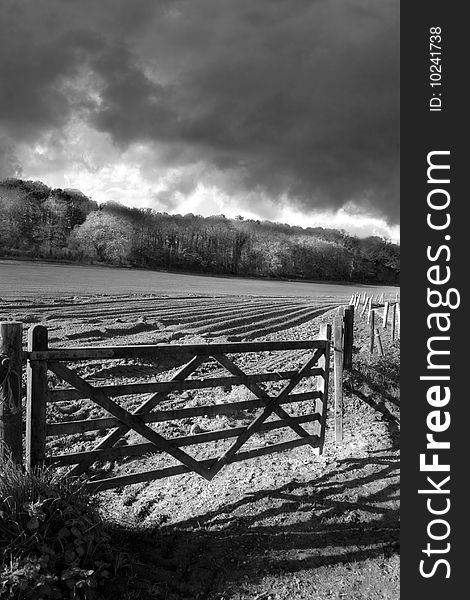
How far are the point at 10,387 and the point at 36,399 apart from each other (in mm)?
304

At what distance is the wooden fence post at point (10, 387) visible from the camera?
3934 millimetres

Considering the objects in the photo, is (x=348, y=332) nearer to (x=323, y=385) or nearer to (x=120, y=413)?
(x=323, y=385)

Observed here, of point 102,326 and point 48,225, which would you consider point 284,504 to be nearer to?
point 102,326

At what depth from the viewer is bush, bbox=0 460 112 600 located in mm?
3113

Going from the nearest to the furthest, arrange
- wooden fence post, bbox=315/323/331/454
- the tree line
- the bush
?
the bush → wooden fence post, bbox=315/323/331/454 → the tree line

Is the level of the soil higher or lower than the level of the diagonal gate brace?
lower

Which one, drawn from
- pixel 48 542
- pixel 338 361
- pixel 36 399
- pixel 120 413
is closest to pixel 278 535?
pixel 120 413

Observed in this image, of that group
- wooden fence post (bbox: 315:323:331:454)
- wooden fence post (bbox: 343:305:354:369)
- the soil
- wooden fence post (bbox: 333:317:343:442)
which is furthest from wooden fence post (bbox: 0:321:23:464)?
wooden fence post (bbox: 343:305:354:369)

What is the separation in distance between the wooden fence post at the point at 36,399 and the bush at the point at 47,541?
13.7 inches

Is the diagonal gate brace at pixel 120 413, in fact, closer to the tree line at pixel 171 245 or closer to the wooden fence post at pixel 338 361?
the wooden fence post at pixel 338 361

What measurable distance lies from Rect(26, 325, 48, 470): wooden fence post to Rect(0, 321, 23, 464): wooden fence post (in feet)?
0.37

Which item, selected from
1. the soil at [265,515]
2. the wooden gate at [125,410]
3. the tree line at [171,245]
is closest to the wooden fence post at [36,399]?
the wooden gate at [125,410]

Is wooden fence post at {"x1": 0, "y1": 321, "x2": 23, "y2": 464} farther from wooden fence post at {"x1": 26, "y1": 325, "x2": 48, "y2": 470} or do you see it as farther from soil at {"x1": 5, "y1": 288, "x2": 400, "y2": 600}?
A: soil at {"x1": 5, "y1": 288, "x2": 400, "y2": 600}

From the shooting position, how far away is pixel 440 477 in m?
4.25
